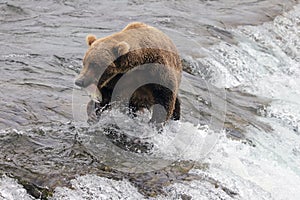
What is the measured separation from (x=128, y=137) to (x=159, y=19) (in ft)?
19.8

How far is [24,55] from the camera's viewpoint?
294 inches

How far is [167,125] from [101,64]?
1.25 m

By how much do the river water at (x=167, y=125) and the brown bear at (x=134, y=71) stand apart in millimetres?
295

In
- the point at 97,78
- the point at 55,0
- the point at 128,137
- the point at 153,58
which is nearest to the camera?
the point at 97,78

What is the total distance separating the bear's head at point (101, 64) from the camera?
446 cm

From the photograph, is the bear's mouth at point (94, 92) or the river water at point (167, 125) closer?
the river water at point (167, 125)

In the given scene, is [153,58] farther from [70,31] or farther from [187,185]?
[70,31]

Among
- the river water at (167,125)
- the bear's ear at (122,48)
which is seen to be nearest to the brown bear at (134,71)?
the bear's ear at (122,48)

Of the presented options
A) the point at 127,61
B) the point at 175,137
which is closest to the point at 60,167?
the point at 127,61

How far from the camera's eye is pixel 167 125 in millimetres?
5445

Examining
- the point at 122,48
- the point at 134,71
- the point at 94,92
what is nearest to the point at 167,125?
the point at 134,71

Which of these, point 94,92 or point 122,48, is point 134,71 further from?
point 94,92

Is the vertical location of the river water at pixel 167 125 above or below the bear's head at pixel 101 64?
below

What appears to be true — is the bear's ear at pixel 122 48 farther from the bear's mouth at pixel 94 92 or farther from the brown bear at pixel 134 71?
the bear's mouth at pixel 94 92
